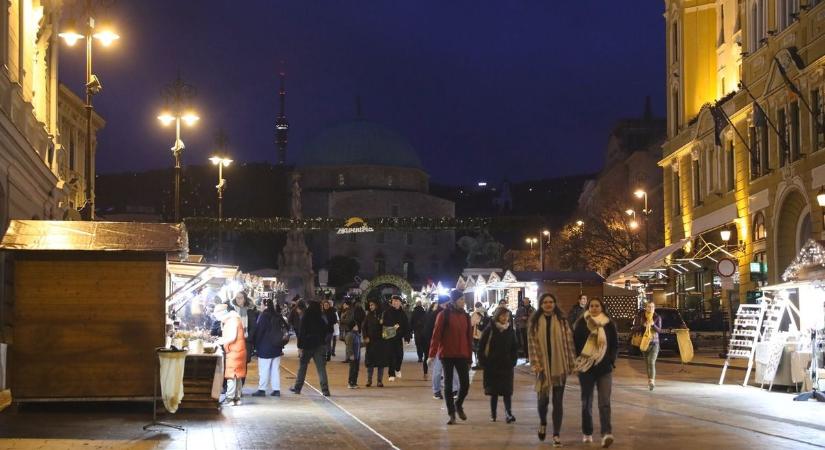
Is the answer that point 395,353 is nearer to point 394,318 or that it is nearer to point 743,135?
point 394,318

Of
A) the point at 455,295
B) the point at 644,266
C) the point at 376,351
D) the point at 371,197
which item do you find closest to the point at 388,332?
the point at 376,351

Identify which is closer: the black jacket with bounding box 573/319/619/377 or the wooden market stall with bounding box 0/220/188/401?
the black jacket with bounding box 573/319/619/377

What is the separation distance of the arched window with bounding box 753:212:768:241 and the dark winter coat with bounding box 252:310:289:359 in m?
22.6

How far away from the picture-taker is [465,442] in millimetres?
14570

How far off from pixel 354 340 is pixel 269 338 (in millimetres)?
5435

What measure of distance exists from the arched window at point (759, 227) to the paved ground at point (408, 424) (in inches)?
720

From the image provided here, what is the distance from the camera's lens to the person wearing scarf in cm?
1453

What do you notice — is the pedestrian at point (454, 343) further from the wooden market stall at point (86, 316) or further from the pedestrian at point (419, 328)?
the pedestrian at point (419, 328)

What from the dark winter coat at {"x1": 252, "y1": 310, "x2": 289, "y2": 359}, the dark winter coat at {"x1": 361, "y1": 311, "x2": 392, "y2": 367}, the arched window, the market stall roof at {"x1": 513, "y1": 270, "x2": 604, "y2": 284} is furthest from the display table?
the arched window

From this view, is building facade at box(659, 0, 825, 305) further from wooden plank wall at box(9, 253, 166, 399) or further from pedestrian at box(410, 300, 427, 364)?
wooden plank wall at box(9, 253, 166, 399)

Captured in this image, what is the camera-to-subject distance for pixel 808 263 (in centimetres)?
2283

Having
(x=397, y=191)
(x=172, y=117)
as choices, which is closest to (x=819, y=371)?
(x=172, y=117)

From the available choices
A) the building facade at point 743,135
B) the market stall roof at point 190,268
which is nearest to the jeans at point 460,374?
the market stall roof at point 190,268

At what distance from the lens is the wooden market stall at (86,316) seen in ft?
56.3
